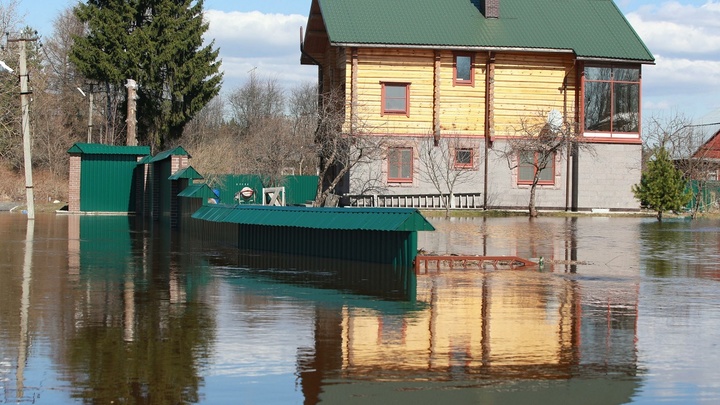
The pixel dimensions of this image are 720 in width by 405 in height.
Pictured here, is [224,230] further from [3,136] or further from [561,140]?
[3,136]

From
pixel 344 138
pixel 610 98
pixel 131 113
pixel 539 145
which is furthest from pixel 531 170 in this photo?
pixel 131 113

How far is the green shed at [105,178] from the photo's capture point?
141ft

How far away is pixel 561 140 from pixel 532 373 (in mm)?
30902

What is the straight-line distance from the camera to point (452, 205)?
41.2 meters

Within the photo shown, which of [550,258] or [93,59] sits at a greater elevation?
[93,59]

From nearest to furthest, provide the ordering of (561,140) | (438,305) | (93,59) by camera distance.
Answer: (438,305) → (561,140) → (93,59)

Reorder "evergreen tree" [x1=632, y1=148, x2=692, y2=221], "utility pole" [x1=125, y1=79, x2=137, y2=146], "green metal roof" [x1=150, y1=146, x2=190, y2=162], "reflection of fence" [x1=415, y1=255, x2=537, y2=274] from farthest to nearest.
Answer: "utility pole" [x1=125, y1=79, x2=137, y2=146], "evergreen tree" [x1=632, y1=148, x2=692, y2=221], "green metal roof" [x1=150, y1=146, x2=190, y2=162], "reflection of fence" [x1=415, y1=255, x2=537, y2=274]

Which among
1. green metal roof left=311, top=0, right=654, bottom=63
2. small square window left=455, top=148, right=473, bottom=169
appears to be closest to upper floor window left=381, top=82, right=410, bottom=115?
green metal roof left=311, top=0, right=654, bottom=63

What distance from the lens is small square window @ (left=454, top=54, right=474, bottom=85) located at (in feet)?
140

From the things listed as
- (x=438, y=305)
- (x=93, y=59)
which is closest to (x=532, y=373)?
(x=438, y=305)

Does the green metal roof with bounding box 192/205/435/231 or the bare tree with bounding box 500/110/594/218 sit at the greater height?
the bare tree with bounding box 500/110/594/218

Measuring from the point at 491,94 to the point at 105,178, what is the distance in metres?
16.9

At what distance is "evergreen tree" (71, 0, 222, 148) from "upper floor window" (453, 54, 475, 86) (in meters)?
15.3

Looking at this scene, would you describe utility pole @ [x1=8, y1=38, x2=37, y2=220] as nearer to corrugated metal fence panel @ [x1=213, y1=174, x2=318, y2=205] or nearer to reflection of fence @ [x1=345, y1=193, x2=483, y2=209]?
corrugated metal fence panel @ [x1=213, y1=174, x2=318, y2=205]
